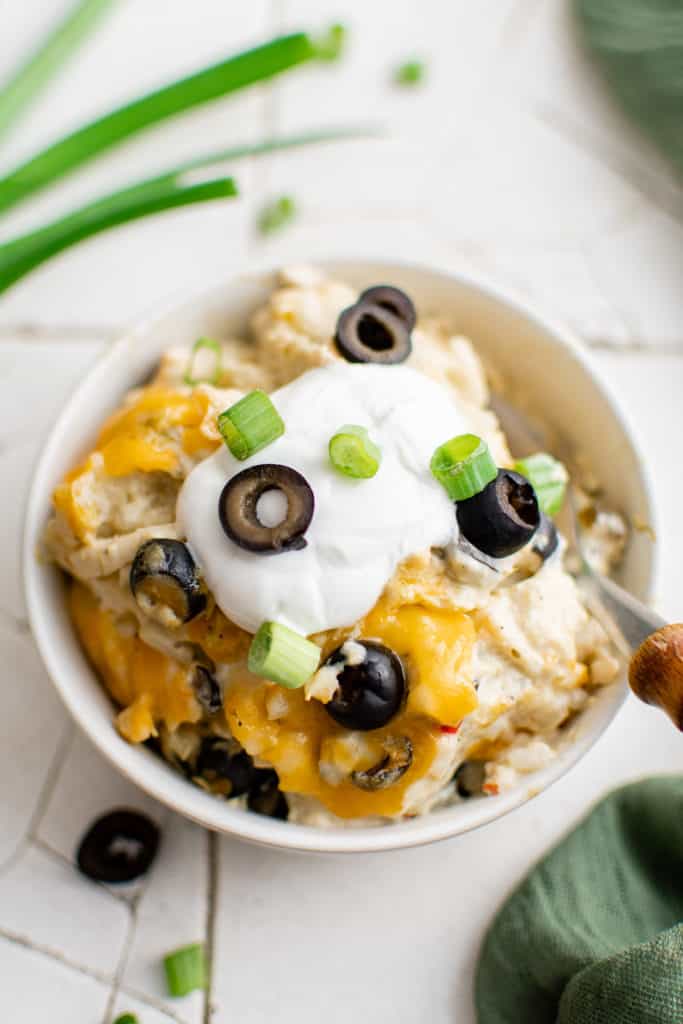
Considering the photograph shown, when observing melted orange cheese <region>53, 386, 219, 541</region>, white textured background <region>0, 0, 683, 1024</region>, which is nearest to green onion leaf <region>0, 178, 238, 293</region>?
white textured background <region>0, 0, 683, 1024</region>

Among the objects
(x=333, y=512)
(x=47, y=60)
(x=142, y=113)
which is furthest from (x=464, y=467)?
(x=47, y=60)

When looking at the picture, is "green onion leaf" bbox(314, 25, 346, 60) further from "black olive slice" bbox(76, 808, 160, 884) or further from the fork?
"black olive slice" bbox(76, 808, 160, 884)

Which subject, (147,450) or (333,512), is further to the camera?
(147,450)

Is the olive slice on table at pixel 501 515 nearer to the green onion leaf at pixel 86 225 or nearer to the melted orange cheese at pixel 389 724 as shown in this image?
the melted orange cheese at pixel 389 724

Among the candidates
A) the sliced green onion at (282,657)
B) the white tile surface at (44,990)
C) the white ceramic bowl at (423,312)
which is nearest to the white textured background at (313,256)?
the white tile surface at (44,990)

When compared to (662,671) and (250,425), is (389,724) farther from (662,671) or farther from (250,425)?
(250,425)

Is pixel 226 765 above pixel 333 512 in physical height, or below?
below
